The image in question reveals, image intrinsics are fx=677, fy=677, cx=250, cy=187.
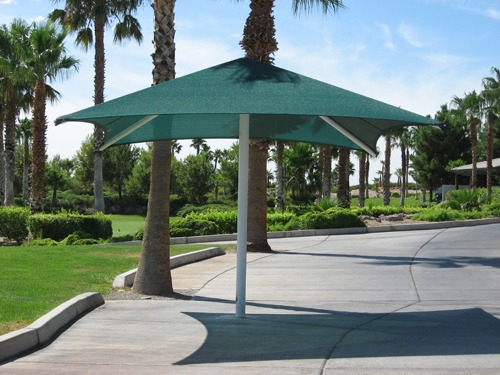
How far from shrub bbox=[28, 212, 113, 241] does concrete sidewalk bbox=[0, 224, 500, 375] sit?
1071cm

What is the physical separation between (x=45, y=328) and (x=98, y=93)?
75.6ft

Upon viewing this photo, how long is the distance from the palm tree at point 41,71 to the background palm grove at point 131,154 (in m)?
0.04

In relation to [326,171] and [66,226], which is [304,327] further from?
[326,171]

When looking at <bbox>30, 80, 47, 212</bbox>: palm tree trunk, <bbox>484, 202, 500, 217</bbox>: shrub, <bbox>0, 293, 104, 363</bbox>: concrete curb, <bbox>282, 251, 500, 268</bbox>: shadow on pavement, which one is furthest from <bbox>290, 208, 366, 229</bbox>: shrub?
<bbox>0, 293, 104, 363</bbox>: concrete curb

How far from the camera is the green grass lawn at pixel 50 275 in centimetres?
813

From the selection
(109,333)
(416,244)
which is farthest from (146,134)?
(416,244)

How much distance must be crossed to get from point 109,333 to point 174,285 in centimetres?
424

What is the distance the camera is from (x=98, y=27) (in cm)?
2953

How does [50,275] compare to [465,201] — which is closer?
[50,275]

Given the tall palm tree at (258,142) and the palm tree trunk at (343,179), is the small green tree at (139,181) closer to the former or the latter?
the palm tree trunk at (343,179)

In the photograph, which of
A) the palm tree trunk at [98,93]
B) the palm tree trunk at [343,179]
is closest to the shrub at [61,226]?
the palm tree trunk at [98,93]

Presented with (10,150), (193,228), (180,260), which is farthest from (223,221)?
(10,150)

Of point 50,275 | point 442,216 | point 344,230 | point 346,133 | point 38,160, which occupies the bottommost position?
point 50,275

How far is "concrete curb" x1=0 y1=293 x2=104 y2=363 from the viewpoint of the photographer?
6.38m
